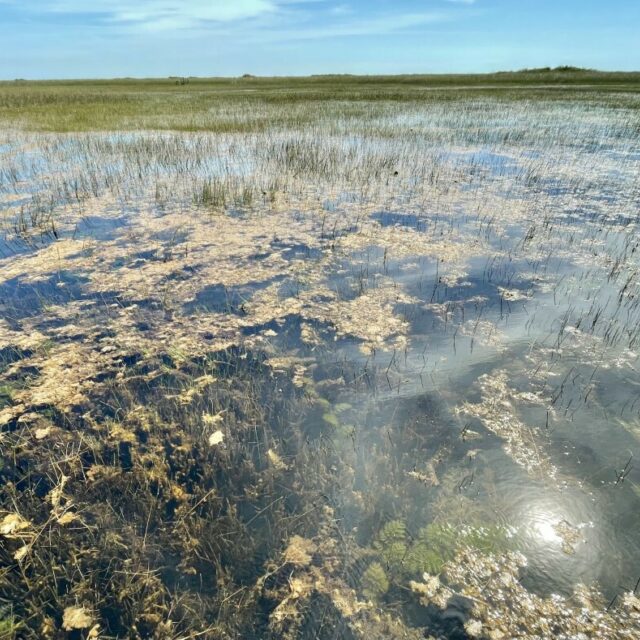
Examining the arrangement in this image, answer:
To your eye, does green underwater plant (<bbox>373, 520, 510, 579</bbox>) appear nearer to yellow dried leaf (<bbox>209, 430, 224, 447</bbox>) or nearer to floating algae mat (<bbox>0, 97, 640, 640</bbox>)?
floating algae mat (<bbox>0, 97, 640, 640</bbox>)

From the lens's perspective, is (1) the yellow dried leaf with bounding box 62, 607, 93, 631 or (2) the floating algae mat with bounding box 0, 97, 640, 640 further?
(2) the floating algae mat with bounding box 0, 97, 640, 640

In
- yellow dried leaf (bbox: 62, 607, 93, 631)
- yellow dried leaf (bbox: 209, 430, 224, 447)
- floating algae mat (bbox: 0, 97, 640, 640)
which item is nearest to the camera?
yellow dried leaf (bbox: 62, 607, 93, 631)

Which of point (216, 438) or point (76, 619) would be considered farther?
point (216, 438)

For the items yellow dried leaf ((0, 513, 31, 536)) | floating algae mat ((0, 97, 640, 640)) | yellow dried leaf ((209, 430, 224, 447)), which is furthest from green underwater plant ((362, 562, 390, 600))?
yellow dried leaf ((0, 513, 31, 536))

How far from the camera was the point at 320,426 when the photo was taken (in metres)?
3.39

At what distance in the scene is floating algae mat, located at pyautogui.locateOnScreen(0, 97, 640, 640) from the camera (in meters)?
2.25

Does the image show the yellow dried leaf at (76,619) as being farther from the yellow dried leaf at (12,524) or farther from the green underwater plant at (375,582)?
the green underwater plant at (375,582)

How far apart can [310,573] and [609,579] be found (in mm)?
1748

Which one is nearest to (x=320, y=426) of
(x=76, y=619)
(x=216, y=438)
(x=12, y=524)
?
(x=216, y=438)

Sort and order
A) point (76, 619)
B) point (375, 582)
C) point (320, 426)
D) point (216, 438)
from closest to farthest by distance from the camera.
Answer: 1. point (76, 619)
2. point (375, 582)
3. point (216, 438)
4. point (320, 426)

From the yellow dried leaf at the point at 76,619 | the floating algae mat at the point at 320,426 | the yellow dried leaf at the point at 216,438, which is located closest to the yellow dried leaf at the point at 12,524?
the floating algae mat at the point at 320,426

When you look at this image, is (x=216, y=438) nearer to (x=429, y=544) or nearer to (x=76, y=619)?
(x=76, y=619)

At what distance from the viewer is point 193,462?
3.06m

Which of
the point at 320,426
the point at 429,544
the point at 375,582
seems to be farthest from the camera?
the point at 320,426
